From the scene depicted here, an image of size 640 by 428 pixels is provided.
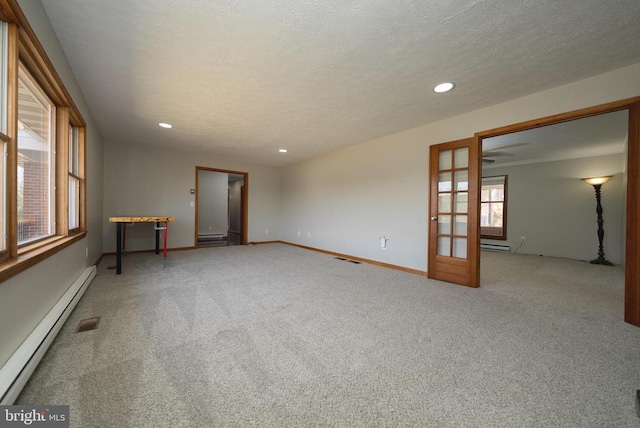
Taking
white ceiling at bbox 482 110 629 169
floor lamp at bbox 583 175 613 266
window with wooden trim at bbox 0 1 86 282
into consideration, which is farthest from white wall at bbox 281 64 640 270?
floor lamp at bbox 583 175 613 266

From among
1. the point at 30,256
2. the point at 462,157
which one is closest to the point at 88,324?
the point at 30,256

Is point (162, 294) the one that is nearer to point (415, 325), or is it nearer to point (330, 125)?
point (415, 325)

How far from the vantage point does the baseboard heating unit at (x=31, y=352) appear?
44.2 inches

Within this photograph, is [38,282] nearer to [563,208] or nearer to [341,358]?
[341,358]

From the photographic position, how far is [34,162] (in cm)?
192

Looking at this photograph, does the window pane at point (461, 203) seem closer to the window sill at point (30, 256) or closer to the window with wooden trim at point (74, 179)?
the window sill at point (30, 256)

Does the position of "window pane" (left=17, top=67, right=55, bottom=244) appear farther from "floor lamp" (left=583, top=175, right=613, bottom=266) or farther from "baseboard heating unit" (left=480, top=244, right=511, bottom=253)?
"floor lamp" (left=583, top=175, right=613, bottom=266)

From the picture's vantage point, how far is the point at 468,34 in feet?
6.02

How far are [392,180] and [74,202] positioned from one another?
14.8ft

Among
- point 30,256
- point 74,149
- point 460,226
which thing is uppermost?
point 74,149

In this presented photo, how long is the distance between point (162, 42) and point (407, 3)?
1.89 metres

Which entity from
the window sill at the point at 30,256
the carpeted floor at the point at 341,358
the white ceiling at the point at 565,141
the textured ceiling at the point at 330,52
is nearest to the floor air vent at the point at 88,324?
the carpeted floor at the point at 341,358

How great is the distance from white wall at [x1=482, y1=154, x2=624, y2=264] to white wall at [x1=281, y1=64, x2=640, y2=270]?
4423mm

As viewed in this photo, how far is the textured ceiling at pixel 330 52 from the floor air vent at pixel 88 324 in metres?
2.31
